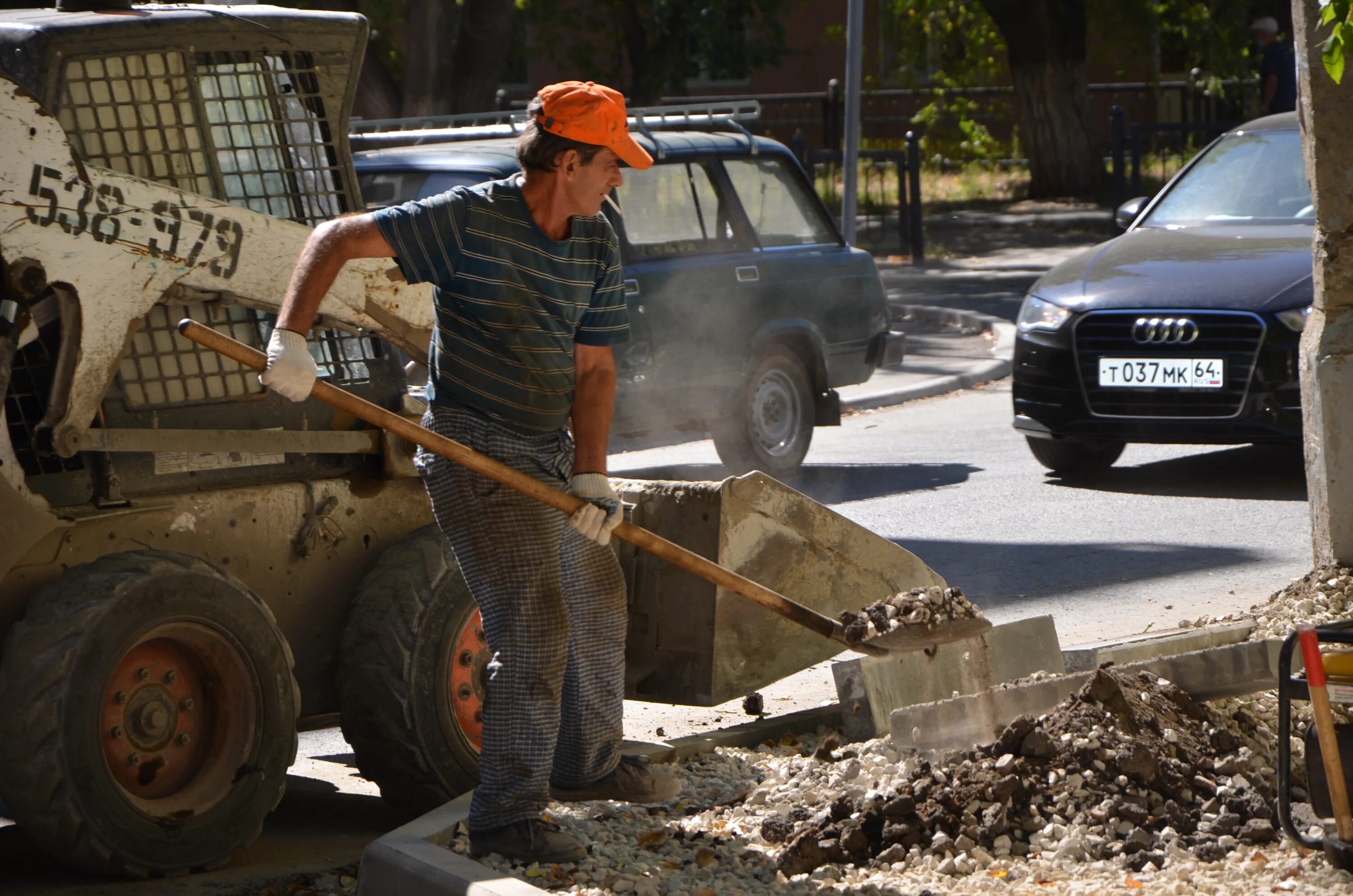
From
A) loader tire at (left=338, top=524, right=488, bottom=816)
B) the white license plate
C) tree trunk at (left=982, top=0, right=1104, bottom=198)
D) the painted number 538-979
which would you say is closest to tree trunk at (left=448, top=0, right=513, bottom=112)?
the white license plate

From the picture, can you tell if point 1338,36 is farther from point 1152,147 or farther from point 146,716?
point 1152,147

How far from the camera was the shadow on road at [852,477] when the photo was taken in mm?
10117

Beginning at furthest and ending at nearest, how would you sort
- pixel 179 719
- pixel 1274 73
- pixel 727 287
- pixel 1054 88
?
pixel 1054 88 < pixel 1274 73 < pixel 727 287 < pixel 179 719

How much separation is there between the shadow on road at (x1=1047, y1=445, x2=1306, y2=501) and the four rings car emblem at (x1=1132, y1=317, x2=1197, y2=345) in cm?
83

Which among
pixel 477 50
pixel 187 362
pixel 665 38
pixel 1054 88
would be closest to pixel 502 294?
pixel 187 362

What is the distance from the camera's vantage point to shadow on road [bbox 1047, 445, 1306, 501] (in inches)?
377

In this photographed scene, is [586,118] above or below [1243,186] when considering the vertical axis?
above

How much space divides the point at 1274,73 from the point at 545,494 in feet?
55.4

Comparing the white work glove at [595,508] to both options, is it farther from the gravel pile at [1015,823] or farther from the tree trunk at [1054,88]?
the tree trunk at [1054,88]

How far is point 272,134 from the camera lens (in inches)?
198

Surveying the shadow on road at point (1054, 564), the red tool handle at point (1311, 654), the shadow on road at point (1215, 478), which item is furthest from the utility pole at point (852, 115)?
the red tool handle at point (1311, 654)

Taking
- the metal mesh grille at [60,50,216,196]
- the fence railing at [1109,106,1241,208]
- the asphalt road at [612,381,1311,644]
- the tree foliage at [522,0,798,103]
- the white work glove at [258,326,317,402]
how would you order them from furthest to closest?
1. the tree foliage at [522,0,798,103]
2. the fence railing at [1109,106,1241,208]
3. the asphalt road at [612,381,1311,644]
4. the metal mesh grille at [60,50,216,196]
5. the white work glove at [258,326,317,402]

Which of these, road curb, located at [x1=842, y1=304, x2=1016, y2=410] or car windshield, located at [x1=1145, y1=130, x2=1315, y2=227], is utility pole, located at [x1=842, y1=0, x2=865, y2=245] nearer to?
road curb, located at [x1=842, y1=304, x2=1016, y2=410]

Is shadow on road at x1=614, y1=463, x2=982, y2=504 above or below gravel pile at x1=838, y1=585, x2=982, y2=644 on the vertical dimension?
below
